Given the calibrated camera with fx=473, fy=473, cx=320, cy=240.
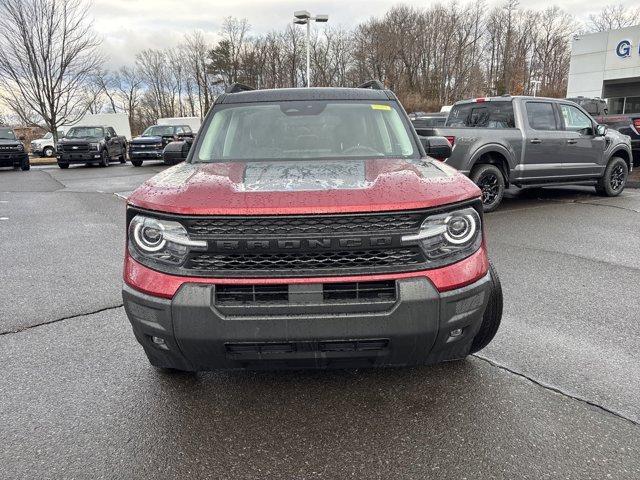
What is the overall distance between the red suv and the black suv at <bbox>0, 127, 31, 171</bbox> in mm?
20466

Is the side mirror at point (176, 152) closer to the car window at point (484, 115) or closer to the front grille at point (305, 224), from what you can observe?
the front grille at point (305, 224)

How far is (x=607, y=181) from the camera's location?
9.70m

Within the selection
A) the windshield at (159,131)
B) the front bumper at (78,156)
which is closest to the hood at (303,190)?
the front bumper at (78,156)

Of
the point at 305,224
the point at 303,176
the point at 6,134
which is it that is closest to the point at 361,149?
the point at 303,176

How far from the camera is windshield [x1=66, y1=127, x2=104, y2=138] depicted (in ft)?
70.2

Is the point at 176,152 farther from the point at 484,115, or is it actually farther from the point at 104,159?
the point at 104,159

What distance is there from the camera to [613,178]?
9945mm

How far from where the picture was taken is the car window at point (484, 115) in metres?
8.55

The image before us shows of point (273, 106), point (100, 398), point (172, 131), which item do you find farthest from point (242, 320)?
point (172, 131)

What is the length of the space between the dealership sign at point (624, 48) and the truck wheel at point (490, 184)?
889 inches

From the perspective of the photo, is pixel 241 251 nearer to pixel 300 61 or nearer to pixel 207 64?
pixel 300 61

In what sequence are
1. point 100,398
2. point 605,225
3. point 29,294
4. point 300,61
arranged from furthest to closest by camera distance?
point 300,61 → point 605,225 → point 29,294 → point 100,398

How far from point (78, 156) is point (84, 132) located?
161cm

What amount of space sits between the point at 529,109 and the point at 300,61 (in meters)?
51.7
